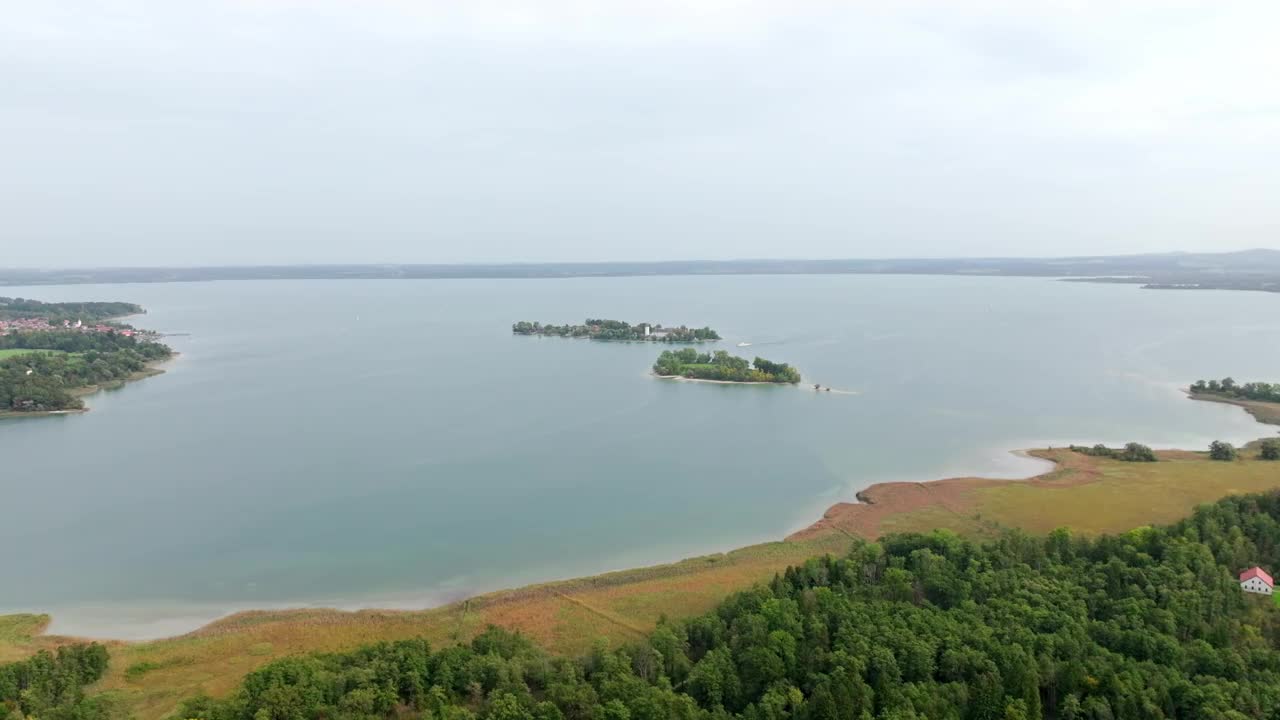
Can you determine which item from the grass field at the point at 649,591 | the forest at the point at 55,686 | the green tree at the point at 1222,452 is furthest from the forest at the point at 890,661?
the green tree at the point at 1222,452

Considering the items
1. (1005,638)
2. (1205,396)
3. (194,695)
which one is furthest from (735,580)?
(1205,396)

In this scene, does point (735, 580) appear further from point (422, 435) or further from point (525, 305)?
point (525, 305)

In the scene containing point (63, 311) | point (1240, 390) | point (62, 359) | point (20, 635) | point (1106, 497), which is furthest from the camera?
point (63, 311)

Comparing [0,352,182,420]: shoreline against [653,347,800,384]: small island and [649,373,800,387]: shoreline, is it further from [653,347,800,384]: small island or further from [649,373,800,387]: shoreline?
[653,347,800,384]: small island

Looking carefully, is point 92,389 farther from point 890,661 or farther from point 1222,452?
point 1222,452

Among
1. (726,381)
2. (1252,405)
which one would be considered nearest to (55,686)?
(726,381)
